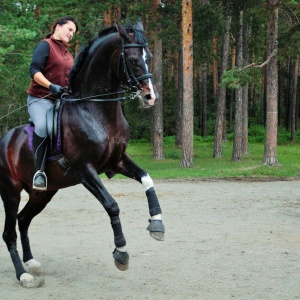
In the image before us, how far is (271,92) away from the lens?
24797mm

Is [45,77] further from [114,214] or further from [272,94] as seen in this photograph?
[272,94]

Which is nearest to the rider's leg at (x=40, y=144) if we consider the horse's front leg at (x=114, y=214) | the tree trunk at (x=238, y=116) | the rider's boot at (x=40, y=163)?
the rider's boot at (x=40, y=163)

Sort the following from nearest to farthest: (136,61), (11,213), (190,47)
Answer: (136,61) < (11,213) < (190,47)

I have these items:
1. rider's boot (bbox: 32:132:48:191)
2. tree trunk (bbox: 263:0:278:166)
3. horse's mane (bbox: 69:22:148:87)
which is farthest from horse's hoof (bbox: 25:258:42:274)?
tree trunk (bbox: 263:0:278:166)

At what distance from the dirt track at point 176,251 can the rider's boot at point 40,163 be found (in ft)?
4.09

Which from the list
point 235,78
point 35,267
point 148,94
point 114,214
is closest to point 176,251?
point 35,267

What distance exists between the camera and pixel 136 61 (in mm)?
6266

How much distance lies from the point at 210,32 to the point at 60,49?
21182 mm

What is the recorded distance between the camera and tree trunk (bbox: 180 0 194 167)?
24609mm

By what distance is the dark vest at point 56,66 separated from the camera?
7316mm

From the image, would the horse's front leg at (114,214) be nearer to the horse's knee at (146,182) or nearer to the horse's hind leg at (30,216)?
the horse's knee at (146,182)

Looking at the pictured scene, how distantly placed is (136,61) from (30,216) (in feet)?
10.0

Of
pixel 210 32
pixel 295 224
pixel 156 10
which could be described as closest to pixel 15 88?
pixel 156 10

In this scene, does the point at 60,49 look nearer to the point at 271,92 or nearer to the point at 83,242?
the point at 83,242
